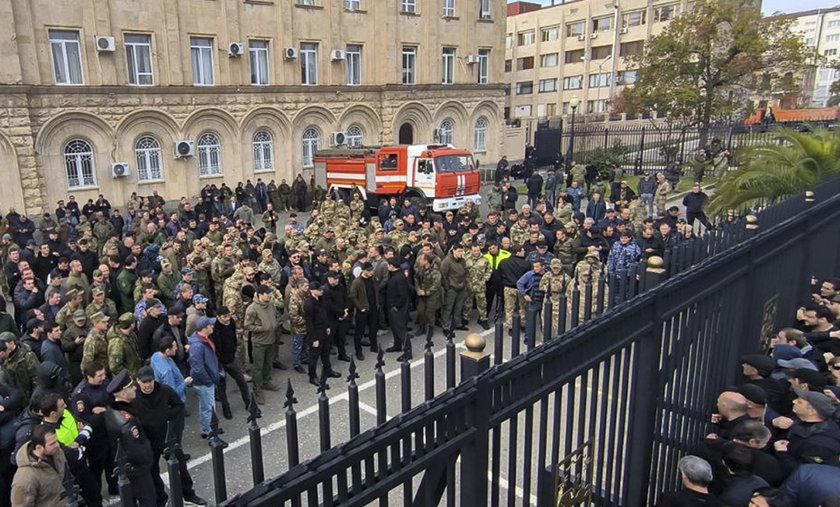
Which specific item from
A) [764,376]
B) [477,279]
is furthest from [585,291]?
[477,279]

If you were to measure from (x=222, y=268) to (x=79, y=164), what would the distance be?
1570cm

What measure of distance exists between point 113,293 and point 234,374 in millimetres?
3755

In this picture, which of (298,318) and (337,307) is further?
(337,307)

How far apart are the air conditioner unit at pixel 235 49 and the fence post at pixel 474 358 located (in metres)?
25.9

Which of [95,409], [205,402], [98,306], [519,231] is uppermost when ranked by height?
[519,231]

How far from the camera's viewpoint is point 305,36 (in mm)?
27609

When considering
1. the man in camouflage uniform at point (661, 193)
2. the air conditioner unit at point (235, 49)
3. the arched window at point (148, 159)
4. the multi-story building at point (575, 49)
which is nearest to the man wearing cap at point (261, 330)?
the man in camouflage uniform at point (661, 193)

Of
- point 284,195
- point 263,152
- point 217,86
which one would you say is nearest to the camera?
point 217,86

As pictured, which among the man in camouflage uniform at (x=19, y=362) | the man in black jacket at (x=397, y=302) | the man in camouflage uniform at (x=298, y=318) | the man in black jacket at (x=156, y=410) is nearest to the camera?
the man in black jacket at (x=156, y=410)

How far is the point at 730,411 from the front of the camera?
4.62 metres

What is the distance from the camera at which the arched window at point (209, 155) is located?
2572 cm

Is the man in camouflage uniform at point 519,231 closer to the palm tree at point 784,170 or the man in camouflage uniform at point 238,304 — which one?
the palm tree at point 784,170

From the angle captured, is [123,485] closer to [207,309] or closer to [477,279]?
[207,309]

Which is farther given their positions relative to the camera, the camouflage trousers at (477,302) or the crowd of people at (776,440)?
the camouflage trousers at (477,302)
